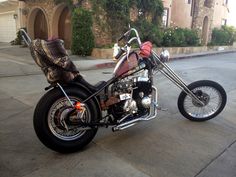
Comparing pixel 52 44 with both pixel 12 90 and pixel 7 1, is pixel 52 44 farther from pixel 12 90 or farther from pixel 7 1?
pixel 7 1

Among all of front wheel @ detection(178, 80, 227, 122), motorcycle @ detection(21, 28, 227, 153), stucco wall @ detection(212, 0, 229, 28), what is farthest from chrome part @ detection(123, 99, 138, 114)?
stucco wall @ detection(212, 0, 229, 28)

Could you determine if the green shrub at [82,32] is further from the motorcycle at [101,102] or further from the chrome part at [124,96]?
the chrome part at [124,96]

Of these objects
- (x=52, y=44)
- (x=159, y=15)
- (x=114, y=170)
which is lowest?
(x=114, y=170)

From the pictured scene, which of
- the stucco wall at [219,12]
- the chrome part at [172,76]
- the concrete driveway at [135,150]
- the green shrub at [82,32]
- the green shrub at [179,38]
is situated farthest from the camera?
the stucco wall at [219,12]

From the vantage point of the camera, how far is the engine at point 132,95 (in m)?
3.31

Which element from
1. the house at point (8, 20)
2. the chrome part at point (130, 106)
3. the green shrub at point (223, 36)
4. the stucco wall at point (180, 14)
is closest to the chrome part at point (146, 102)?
the chrome part at point (130, 106)

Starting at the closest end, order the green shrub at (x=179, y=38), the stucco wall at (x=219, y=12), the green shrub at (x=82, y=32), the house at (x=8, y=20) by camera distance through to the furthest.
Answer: the green shrub at (x=82, y=32) < the green shrub at (x=179, y=38) < the house at (x=8, y=20) < the stucco wall at (x=219, y=12)

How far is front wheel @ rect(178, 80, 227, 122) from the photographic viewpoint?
13.3 feet

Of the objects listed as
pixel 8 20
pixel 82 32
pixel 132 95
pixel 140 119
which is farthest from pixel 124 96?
pixel 8 20

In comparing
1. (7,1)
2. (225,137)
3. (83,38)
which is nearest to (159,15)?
(83,38)

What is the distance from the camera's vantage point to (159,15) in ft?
49.1

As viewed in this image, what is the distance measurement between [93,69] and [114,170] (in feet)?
23.0

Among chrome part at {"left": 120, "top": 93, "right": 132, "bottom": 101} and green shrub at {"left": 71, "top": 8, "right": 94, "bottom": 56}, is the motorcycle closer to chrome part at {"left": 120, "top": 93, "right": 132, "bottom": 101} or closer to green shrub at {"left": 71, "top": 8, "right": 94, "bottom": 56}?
chrome part at {"left": 120, "top": 93, "right": 132, "bottom": 101}

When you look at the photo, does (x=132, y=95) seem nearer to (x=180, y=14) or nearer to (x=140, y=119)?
(x=140, y=119)
